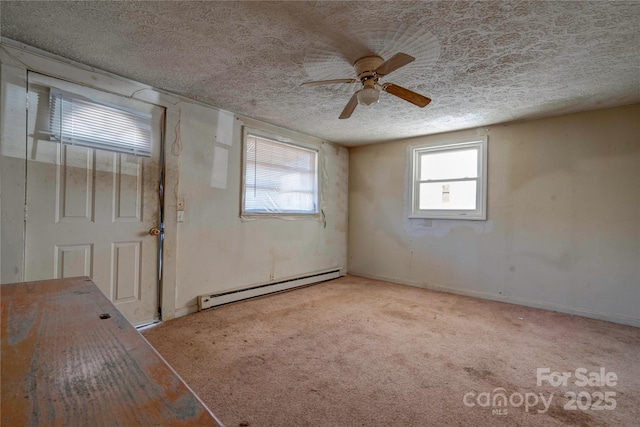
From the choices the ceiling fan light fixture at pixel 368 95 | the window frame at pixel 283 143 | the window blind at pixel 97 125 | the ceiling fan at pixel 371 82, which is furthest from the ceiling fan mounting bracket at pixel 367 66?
the window blind at pixel 97 125

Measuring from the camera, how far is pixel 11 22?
189 centimetres

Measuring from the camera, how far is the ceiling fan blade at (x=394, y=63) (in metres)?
1.87

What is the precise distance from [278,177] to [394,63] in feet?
7.88

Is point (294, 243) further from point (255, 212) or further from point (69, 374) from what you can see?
point (69, 374)

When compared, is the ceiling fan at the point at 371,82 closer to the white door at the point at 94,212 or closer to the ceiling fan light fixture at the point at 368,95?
the ceiling fan light fixture at the point at 368,95

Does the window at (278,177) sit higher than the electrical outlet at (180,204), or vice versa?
the window at (278,177)

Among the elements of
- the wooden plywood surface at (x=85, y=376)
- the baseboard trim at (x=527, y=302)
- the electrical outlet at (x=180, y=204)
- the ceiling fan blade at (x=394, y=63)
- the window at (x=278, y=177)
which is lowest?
the baseboard trim at (x=527, y=302)

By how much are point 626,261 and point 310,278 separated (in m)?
3.66

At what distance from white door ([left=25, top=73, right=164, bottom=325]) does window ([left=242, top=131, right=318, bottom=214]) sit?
1.10 m

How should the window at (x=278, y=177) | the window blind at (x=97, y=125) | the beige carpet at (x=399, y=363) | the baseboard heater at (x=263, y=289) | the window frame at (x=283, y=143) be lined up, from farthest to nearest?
the window at (x=278, y=177), the window frame at (x=283, y=143), the baseboard heater at (x=263, y=289), the window blind at (x=97, y=125), the beige carpet at (x=399, y=363)

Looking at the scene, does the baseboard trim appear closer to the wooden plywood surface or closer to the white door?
the white door

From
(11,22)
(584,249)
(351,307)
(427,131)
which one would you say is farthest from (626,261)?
(11,22)

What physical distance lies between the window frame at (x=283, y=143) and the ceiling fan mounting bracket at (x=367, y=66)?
182cm

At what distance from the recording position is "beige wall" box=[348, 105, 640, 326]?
10.1 ft
